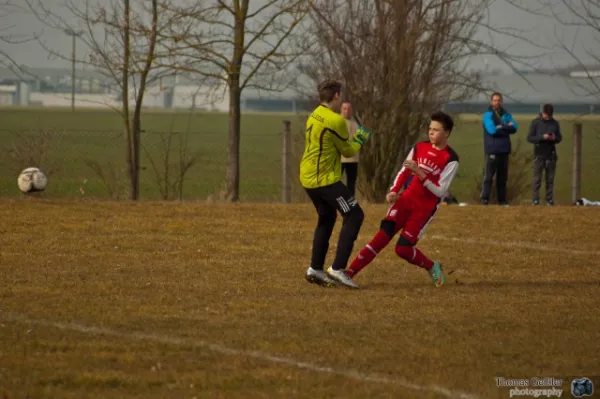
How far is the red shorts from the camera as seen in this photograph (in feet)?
33.5

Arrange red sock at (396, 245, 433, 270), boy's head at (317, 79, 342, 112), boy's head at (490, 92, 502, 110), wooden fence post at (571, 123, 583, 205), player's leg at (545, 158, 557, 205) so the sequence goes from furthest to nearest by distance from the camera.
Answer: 1. wooden fence post at (571, 123, 583, 205)
2. player's leg at (545, 158, 557, 205)
3. boy's head at (490, 92, 502, 110)
4. red sock at (396, 245, 433, 270)
5. boy's head at (317, 79, 342, 112)

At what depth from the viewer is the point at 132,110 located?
24594 mm

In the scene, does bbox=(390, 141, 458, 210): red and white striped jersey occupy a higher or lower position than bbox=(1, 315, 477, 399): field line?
higher

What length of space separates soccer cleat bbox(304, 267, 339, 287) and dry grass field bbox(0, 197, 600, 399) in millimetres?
242

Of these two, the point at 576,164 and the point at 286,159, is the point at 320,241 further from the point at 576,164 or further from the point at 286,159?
the point at 576,164

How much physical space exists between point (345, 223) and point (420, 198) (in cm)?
72

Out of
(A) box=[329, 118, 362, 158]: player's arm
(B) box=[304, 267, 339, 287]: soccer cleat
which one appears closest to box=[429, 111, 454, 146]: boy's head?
(A) box=[329, 118, 362, 158]: player's arm

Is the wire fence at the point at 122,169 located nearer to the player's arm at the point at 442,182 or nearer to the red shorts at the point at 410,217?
the red shorts at the point at 410,217

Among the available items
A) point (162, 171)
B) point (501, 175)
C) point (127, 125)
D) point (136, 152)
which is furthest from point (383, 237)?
point (127, 125)

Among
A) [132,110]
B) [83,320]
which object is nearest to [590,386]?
[83,320]

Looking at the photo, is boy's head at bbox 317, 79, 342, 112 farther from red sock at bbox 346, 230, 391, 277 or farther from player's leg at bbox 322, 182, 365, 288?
red sock at bbox 346, 230, 391, 277

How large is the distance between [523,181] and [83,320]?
15.9m

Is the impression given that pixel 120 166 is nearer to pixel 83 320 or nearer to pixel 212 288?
pixel 212 288

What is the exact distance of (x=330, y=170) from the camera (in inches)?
402
